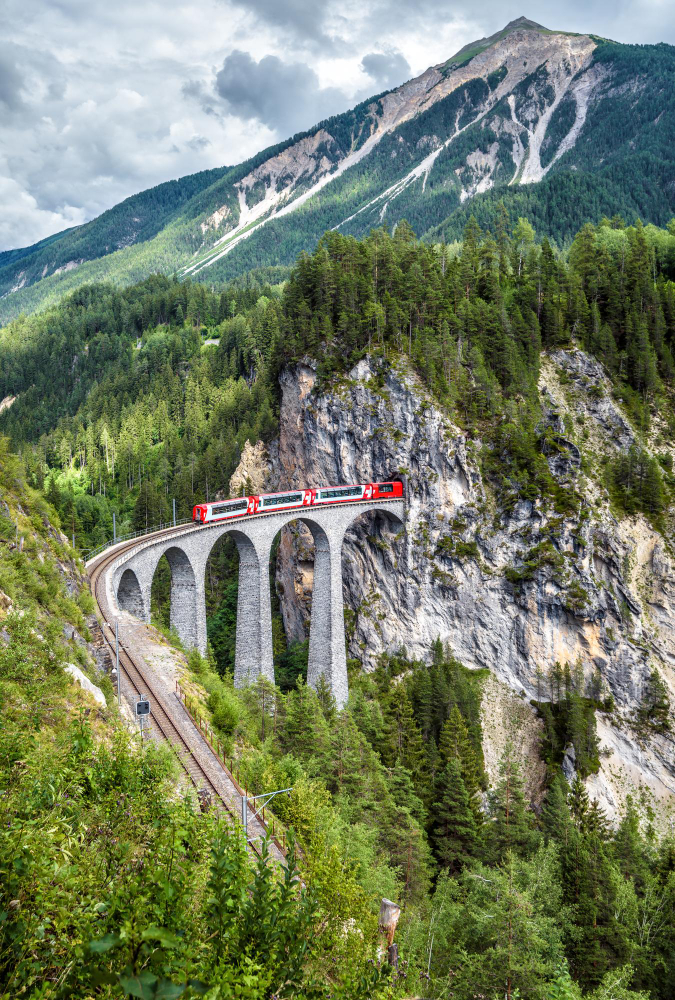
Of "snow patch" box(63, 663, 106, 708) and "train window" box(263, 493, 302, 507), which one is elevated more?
"train window" box(263, 493, 302, 507)

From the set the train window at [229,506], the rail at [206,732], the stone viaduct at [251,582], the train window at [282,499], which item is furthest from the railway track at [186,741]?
the train window at [282,499]

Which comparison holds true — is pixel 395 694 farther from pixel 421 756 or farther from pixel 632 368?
pixel 632 368

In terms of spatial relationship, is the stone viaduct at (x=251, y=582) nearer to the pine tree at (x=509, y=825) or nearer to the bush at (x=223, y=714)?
the bush at (x=223, y=714)

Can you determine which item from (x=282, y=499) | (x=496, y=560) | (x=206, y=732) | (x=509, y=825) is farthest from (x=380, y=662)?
(x=206, y=732)

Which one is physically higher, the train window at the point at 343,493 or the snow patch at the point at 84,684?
the train window at the point at 343,493

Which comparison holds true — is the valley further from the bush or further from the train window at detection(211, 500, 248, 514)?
the train window at detection(211, 500, 248, 514)

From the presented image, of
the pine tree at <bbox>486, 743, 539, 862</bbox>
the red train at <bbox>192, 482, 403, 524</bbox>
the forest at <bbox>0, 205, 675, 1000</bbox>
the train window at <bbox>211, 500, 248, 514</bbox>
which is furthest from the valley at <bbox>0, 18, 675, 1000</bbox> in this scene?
the train window at <bbox>211, 500, 248, 514</bbox>
